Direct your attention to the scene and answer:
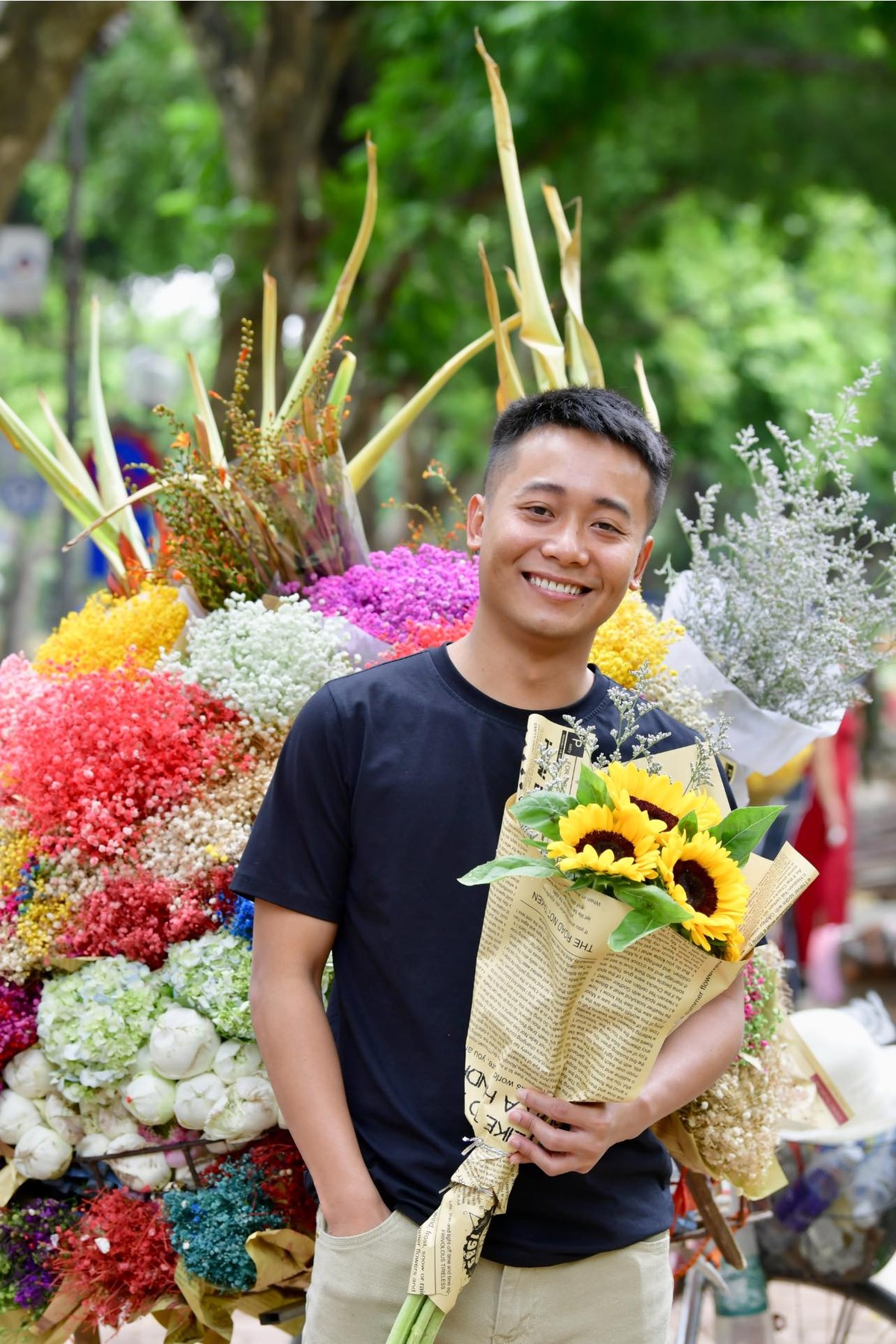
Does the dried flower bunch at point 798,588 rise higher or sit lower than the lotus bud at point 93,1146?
higher

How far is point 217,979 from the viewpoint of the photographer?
7.82 feet

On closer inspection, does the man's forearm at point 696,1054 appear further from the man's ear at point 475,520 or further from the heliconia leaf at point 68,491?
the heliconia leaf at point 68,491

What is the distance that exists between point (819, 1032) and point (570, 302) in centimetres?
168

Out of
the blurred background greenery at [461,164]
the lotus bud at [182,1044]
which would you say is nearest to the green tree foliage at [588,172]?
the blurred background greenery at [461,164]

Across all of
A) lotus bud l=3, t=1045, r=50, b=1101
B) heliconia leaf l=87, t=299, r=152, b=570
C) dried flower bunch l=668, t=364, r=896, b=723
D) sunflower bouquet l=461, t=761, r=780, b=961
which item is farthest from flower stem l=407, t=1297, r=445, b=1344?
heliconia leaf l=87, t=299, r=152, b=570

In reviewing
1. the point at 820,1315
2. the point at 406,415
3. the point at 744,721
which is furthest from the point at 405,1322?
the point at 820,1315

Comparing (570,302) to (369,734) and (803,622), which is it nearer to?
(803,622)

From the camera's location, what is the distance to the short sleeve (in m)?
2.05

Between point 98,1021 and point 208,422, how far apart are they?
1358 mm

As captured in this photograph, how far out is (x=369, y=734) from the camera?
6.97 ft

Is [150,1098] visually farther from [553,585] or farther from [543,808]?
[553,585]

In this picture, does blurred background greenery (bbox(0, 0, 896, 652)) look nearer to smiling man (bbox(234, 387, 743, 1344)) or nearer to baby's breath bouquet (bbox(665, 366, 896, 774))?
baby's breath bouquet (bbox(665, 366, 896, 774))

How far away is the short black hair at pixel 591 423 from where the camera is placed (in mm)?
2201

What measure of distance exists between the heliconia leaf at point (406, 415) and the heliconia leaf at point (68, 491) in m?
0.59
